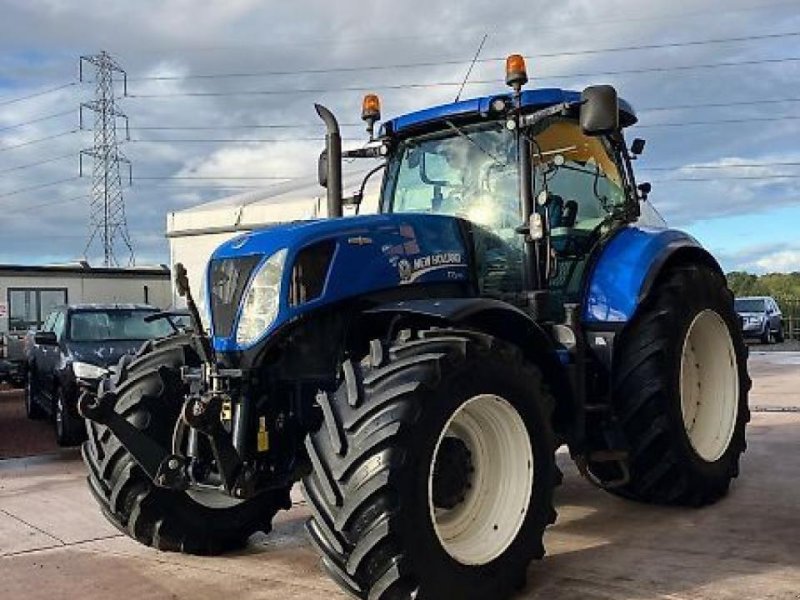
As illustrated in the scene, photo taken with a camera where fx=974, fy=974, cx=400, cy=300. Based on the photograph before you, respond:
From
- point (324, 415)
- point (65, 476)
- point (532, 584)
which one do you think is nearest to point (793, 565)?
point (532, 584)

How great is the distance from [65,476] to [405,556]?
18.1 feet

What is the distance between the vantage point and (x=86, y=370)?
10.9m

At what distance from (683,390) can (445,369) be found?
2.86 m

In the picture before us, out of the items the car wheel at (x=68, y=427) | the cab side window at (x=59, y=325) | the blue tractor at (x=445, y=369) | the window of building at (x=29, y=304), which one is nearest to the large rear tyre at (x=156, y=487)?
the blue tractor at (x=445, y=369)

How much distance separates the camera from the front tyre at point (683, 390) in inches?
232

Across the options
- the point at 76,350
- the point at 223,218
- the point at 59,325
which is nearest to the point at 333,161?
the point at 76,350

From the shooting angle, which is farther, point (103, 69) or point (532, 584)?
point (103, 69)

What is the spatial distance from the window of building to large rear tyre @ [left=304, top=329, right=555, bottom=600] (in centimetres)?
2386

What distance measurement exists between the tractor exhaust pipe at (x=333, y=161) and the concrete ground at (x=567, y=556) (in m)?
2.12

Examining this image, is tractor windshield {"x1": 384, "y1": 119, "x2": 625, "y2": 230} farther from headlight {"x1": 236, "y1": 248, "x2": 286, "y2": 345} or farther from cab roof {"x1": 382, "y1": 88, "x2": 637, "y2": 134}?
headlight {"x1": 236, "y1": 248, "x2": 286, "y2": 345}

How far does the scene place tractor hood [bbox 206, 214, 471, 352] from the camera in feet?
15.6

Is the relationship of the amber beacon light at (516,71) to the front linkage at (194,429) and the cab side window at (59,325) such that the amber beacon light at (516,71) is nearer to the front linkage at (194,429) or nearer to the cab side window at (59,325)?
the front linkage at (194,429)

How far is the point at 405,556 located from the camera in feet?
13.3

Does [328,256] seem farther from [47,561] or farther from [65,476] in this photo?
[65,476]
